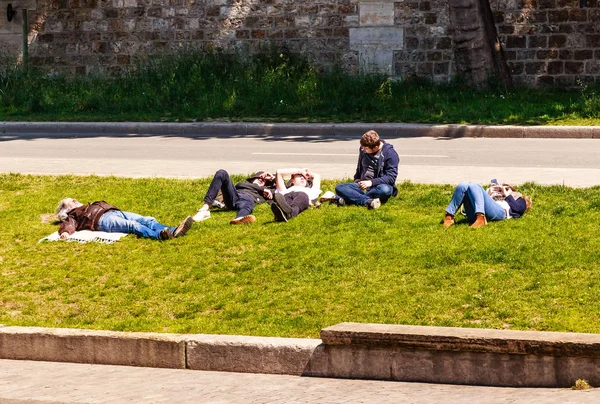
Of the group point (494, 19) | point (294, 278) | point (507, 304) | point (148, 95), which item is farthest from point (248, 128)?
point (507, 304)

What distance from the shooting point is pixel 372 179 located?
37.7ft

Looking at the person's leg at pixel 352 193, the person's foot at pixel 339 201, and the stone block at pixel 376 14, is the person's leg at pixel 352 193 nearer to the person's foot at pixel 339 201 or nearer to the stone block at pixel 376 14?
the person's foot at pixel 339 201

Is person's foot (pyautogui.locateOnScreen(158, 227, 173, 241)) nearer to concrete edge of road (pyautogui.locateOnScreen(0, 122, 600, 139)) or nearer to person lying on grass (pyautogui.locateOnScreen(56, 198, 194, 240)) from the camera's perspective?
person lying on grass (pyautogui.locateOnScreen(56, 198, 194, 240))

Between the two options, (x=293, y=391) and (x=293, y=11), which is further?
(x=293, y=11)

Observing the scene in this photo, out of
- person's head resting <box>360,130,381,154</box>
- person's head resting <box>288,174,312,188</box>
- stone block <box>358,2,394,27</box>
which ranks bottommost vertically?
person's head resting <box>288,174,312,188</box>

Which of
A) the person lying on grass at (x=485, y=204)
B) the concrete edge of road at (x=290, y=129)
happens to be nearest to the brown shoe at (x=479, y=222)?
the person lying on grass at (x=485, y=204)

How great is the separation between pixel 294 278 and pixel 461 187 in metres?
1.97

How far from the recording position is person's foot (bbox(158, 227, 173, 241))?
10531 millimetres

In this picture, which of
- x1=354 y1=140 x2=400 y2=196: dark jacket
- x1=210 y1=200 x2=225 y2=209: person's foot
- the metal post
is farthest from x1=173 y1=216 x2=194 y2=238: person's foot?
the metal post

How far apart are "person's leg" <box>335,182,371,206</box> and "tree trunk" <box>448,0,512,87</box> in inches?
407

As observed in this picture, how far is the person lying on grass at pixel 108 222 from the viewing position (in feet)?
35.0

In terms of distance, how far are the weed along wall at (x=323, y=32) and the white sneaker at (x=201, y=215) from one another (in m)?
12.0

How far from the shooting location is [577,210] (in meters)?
10.3

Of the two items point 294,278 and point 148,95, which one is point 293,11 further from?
point 294,278
